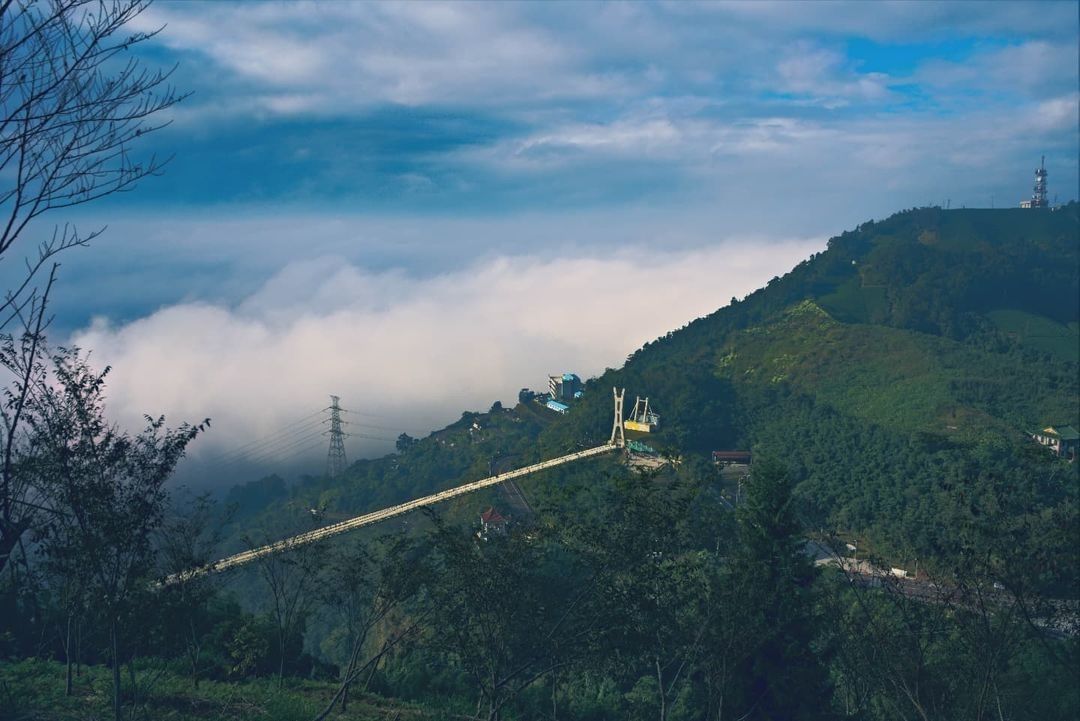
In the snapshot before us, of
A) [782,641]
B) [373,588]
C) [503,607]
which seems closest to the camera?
[503,607]

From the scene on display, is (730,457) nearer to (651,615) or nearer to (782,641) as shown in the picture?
(782,641)

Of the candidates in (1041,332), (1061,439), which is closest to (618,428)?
(1061,439)

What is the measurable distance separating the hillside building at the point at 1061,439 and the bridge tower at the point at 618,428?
72.6ft

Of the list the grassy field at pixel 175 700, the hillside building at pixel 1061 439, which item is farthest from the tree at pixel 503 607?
the hillside building at pixel 1061 439

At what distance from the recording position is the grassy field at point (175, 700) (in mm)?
10680

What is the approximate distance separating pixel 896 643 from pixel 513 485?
34.2 meters

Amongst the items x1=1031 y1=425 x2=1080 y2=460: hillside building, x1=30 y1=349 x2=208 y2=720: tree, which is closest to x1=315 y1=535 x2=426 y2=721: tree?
x1=30 y1=349 x2=208 y2=720: tree

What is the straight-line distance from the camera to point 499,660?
11.7 meters

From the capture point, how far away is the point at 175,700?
12.3 m

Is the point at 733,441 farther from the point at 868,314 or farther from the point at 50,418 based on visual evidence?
the point at 50,418

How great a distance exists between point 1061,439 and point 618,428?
964 inches

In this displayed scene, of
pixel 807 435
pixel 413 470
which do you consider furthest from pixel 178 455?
pixel 413 470

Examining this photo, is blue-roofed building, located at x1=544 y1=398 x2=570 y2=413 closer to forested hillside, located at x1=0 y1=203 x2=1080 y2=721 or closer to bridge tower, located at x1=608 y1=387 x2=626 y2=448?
bridge tower, located at x1=608 y1=387 x2=626 y2=448

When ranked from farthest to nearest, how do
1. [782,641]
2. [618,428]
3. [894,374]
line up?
1. [894,374]
2. [618,428]
3. [782,641]
